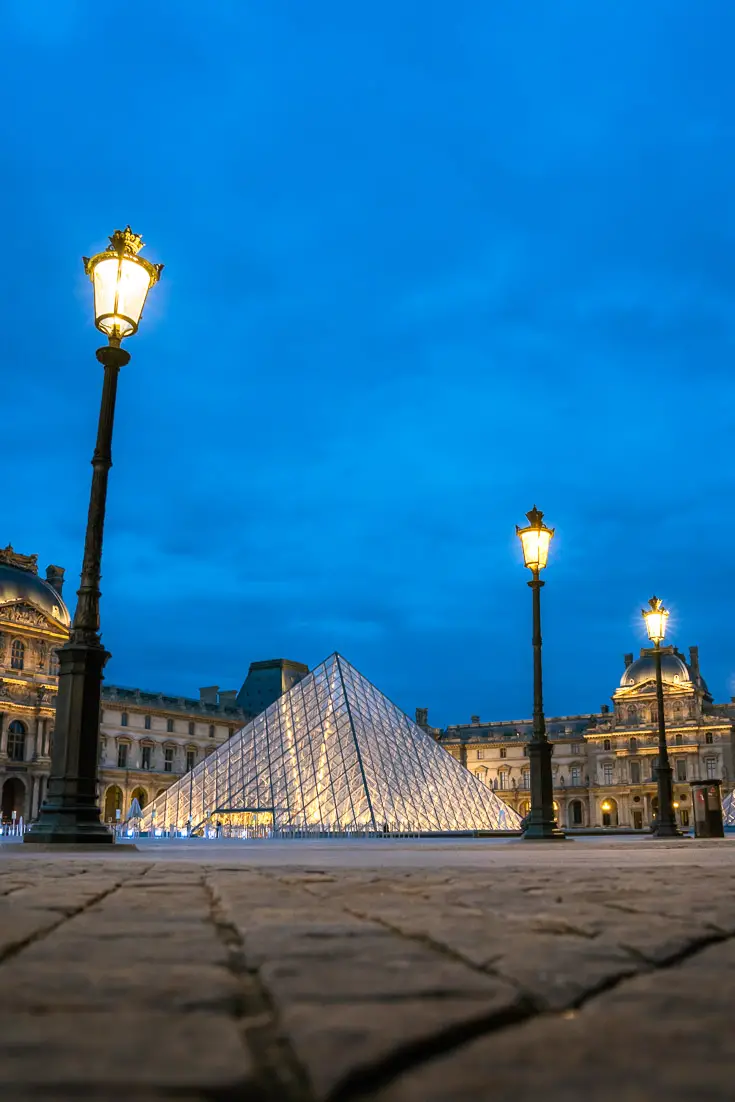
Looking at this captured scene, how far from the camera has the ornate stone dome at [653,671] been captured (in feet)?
256

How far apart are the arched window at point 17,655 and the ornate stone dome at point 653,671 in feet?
153

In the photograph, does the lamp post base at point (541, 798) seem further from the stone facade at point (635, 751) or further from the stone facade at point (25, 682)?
the stone facade at point (635, 751)

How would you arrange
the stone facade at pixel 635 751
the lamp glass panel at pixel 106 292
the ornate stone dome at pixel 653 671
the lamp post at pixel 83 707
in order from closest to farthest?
the lamp post at pixel 83 707
the lamp glass panel at pixel 106 292
the stone facade at pixel 635 751
the ornate stone dome at pixel 653 671

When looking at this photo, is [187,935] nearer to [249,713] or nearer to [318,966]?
[318,966]

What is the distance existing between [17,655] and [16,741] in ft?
15.2

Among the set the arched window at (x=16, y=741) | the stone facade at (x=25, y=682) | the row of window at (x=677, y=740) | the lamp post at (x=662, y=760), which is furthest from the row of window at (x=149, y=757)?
the lamp post at (x=662, y=760)

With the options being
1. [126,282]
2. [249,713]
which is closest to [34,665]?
[249,713]

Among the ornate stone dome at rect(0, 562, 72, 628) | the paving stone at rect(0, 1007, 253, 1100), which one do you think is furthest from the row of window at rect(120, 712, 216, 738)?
the paving stone at rect(0, 1007, 253, 1100)

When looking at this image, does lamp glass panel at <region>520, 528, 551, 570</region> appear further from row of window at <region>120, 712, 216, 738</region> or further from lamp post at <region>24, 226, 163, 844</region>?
row of window at <region>120, 712, 216, 738</region>

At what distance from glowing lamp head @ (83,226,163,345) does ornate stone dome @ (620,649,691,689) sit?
71842 mm

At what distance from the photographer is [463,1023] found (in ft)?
3.91

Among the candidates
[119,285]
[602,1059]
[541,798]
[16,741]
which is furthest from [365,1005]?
[16,741]

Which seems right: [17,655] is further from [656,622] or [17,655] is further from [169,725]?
[656,622]

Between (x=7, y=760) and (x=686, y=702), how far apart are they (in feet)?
164
